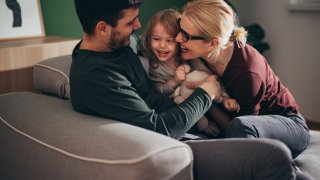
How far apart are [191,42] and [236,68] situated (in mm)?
194

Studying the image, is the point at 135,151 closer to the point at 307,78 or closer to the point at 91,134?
the point at 91,134

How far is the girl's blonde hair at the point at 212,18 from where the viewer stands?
1.57 meters

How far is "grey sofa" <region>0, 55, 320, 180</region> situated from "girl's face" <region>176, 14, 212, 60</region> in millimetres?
462

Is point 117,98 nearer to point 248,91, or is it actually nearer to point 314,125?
point 248,91

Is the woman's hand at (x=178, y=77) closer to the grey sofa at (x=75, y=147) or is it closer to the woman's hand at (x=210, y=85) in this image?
the woman's hand at (x=210, y=85)

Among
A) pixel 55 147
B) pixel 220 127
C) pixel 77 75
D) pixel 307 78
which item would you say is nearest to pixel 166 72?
pixel 220 127

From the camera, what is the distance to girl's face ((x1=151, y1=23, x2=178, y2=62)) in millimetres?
1731

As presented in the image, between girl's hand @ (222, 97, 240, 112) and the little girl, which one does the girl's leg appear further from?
the little girl

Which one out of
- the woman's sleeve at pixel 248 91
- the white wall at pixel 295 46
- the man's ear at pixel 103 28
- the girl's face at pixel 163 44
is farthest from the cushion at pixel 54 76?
the white wall at pixel 295 46

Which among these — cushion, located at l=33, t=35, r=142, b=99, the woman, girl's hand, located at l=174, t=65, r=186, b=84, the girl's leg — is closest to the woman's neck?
the woman

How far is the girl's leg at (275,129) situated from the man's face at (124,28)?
0.50 meters

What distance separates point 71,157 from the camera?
50.2 inches

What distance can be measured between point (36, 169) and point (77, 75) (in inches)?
13.5

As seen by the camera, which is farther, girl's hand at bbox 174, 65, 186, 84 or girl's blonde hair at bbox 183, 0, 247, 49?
girl's hand at bbox 174, 65, 186, 84
